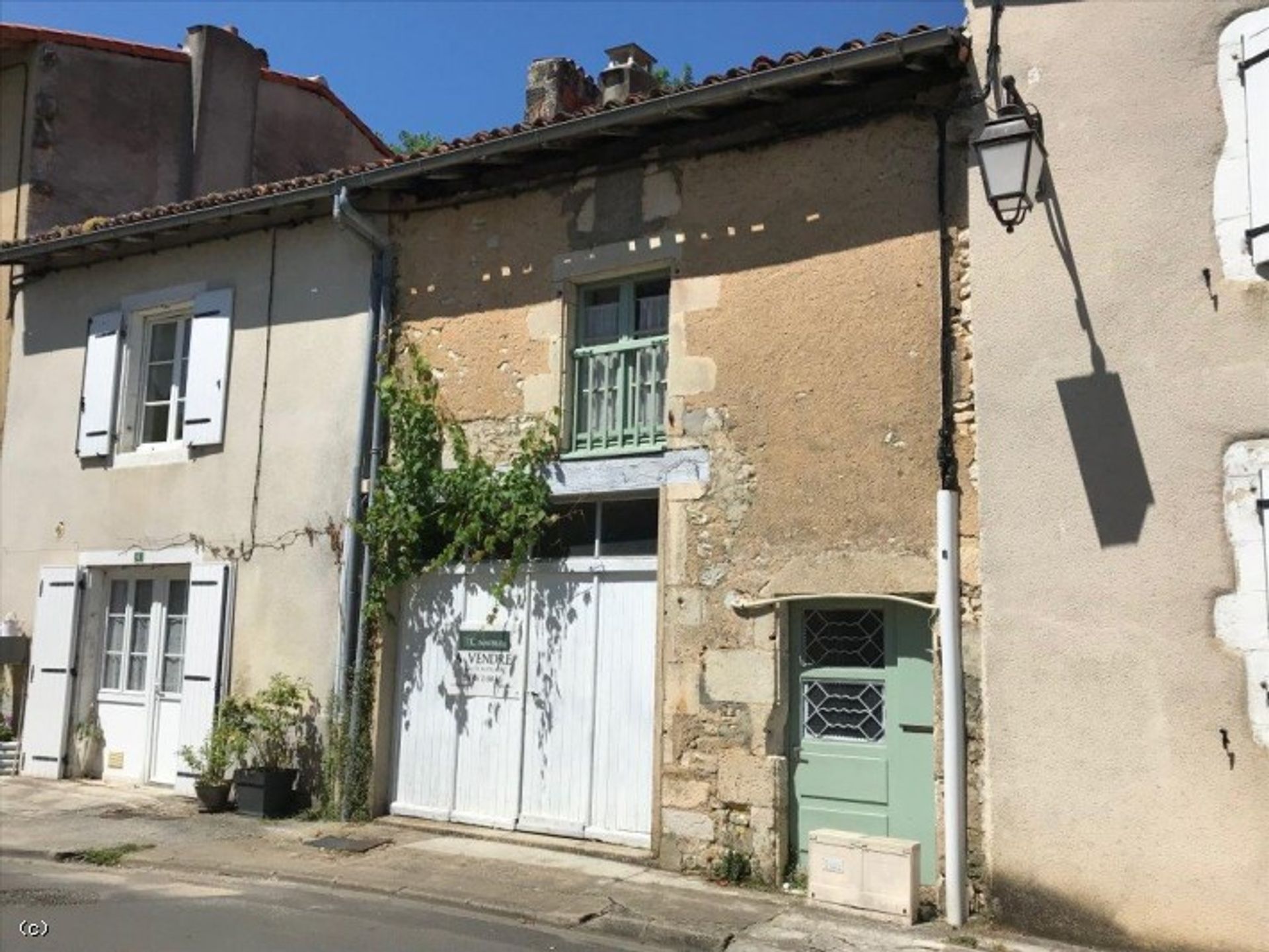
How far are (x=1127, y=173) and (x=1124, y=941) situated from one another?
12.7ft

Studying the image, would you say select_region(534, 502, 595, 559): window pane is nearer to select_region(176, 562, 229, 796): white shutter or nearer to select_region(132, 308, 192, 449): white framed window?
select_region(176, 562, 229, 796): white shutter

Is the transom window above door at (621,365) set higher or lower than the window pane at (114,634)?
higher

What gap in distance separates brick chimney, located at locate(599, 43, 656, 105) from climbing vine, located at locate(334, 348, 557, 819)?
2.96 meters

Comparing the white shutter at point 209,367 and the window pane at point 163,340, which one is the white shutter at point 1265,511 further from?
the window pane at point 163,340

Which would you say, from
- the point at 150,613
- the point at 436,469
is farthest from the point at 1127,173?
the point at 150,613

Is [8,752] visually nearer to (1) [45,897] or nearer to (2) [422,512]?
(1) [45,897]

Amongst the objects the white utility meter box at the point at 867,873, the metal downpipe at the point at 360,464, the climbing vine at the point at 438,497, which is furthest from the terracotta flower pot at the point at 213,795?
the white utility meter box at the point at 867,873

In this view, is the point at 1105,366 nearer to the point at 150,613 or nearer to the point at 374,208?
the point at 374,208

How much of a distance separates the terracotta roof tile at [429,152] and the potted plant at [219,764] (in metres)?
4.18

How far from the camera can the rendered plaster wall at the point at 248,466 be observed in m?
8.62

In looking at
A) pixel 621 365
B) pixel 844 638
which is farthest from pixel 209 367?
pixel 844 638

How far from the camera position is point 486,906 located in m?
5.96

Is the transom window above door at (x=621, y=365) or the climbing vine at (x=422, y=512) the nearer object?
the transom window above door at (x=621, y=365)

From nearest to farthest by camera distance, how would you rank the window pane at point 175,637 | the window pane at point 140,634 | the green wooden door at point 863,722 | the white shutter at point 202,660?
the green wooden door at point 863,722 < the white shutter at point 202,660 < the window pane at point 175,637 < the window pane at point 140,634
